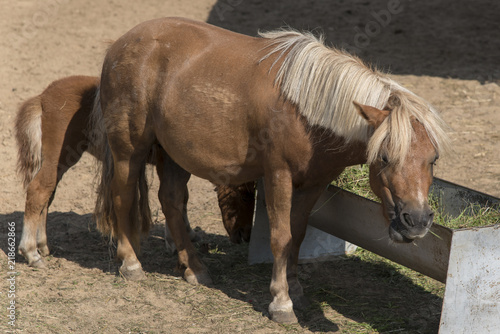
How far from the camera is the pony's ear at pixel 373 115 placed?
3.36m

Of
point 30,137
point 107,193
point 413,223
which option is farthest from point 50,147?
point 413,223

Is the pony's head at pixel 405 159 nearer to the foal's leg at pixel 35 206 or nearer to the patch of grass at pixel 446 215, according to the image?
the patch of grass at pixel 446 215

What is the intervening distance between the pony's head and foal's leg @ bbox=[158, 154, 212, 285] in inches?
74.6

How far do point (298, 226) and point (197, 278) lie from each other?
3.21 feet

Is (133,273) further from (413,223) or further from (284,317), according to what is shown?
(413,223)

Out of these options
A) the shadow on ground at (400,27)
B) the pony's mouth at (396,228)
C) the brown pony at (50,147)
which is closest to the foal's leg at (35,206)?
the brown pony at (50,147)

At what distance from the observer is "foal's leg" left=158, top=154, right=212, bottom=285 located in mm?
4782

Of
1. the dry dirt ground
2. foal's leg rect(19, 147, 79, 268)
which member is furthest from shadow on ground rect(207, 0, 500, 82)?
foal's leg rect(19, 147, 79, 268)

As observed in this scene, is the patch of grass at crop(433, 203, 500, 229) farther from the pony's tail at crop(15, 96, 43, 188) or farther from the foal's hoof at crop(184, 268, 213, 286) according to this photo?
the pony's tail at crop(15, 96, 43, 188)

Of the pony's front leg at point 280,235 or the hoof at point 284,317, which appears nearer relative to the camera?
the pony's front leg at point 280,235

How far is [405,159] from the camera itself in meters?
3.30

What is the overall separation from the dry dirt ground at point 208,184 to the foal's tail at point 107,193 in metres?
0.37

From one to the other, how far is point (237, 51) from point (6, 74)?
5.89 metres

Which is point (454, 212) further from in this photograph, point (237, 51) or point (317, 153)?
point (237, 51)
